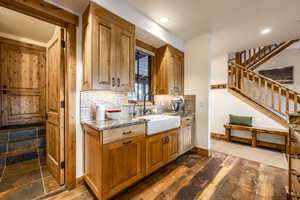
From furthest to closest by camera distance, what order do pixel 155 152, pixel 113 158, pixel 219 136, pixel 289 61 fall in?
pixel 289 61
pixel 219 136
pixel 155 152
pixel 113 158

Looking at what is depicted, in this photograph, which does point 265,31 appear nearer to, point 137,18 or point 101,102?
point 137,18

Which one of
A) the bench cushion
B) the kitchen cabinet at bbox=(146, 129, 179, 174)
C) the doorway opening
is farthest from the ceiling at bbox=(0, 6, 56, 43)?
the bench cushion

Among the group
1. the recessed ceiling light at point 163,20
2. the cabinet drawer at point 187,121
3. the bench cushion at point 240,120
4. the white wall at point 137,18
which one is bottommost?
the bench cushion at point 240,120

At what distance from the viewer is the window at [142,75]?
2734 millimetres

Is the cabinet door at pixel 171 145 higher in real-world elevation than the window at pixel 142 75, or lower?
lower

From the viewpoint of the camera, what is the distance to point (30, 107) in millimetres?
3119

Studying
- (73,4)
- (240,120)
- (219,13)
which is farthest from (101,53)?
(240,120)

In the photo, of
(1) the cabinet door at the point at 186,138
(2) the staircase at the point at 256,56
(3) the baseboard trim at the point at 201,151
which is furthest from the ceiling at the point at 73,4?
(2) the staircase at the point at 256,56

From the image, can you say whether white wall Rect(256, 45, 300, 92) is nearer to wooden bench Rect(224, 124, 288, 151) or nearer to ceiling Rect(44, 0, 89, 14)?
wooden bench Rect(224, 124, 288, 151)

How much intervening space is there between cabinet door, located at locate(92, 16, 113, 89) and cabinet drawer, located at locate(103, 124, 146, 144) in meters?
0.60

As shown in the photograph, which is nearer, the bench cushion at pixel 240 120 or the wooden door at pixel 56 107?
the wooden door at pixel 56 107

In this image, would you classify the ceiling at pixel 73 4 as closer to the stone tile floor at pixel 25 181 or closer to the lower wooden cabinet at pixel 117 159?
the lower wooden cabinet at pixel 117 159

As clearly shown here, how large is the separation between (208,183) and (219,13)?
276cm

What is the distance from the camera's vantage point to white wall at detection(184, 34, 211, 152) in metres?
2.84
